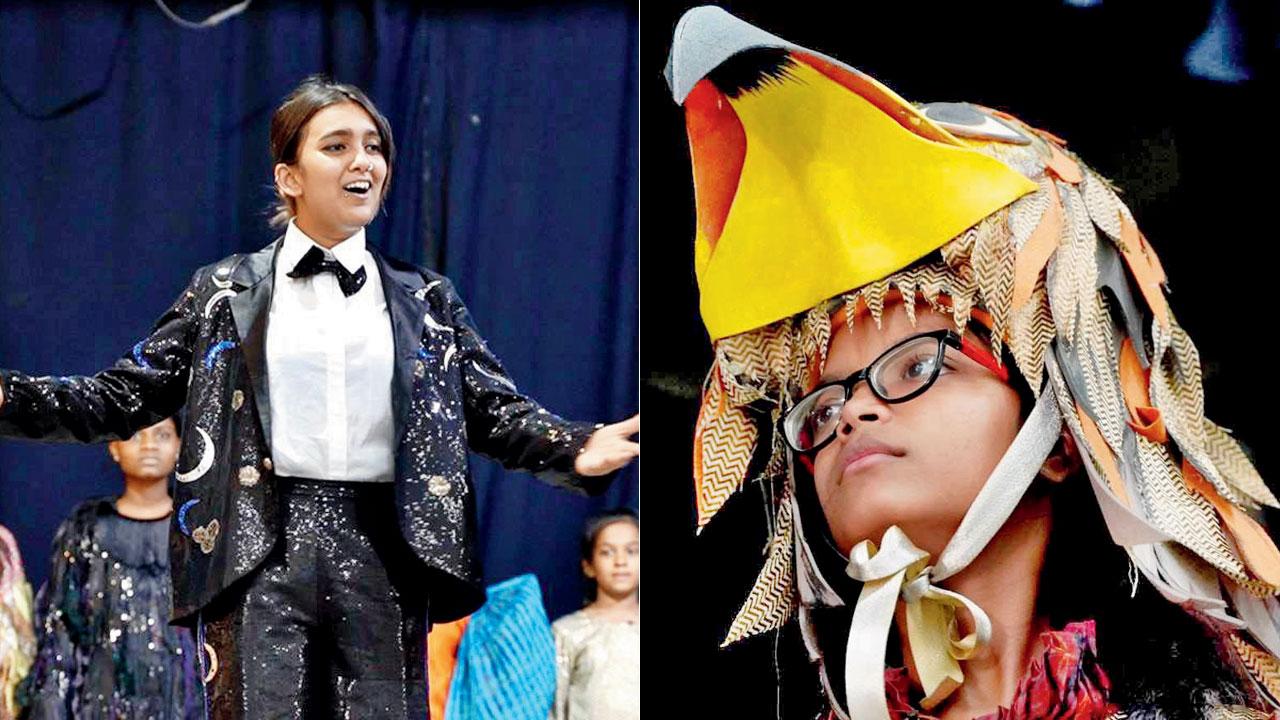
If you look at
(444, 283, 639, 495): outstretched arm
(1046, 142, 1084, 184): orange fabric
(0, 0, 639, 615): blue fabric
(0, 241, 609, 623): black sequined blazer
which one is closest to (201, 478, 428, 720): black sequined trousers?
(0, 241, 609, 623): black sequined blazer

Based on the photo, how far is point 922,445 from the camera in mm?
2516

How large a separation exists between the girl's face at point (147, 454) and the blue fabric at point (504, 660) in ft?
1.94

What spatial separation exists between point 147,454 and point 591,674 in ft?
2.90

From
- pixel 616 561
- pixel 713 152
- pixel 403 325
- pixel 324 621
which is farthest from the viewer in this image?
pixel 616 561

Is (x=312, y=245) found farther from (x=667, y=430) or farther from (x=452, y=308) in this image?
(x=667, y=430)

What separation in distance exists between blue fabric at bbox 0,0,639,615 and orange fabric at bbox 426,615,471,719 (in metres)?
0.13

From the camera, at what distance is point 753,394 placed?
8.78ft

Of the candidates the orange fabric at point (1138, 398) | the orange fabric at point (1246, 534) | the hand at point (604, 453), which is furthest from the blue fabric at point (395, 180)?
the orange fabric at point (1246, 534)

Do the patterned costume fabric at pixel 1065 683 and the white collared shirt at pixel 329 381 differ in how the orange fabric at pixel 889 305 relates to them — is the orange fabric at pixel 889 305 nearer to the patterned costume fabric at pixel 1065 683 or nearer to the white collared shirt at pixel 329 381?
the patterned costume fabric at pixel 1065 683

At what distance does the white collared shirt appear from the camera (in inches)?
93.4

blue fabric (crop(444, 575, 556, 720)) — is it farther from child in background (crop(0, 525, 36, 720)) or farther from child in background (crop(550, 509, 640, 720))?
child in background (crop(0, 525, 36, 720))

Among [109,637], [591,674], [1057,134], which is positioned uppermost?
[1057,134]

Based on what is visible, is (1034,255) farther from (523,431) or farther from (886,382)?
(523,431)

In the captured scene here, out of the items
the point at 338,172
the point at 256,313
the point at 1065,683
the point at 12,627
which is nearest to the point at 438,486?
the point at 256,313
